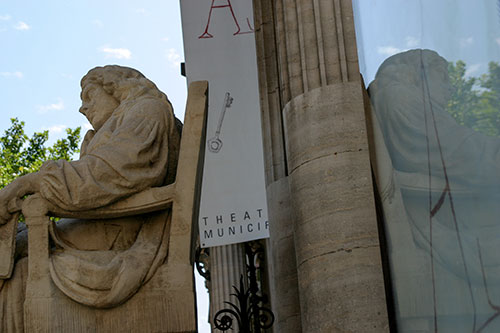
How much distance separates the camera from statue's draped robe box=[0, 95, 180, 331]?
5766 mm

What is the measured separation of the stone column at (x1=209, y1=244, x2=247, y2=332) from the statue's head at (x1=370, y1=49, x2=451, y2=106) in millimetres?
5110

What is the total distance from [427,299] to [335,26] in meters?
2.33

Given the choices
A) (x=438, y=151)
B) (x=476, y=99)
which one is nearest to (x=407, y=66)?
(x=438, y=151)

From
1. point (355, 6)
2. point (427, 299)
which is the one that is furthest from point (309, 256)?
point (355, 6)

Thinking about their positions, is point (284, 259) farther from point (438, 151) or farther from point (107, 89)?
point (438, 151)

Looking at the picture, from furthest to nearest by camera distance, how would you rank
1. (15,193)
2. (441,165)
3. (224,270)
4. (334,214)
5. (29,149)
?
(29,149), (224,270), (334,214), (15,193), (441,165)

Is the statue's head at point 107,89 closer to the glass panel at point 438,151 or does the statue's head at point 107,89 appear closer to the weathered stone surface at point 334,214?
the weathered stone surface at point 334,214

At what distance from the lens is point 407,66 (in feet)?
20.8

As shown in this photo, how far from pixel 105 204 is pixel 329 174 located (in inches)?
64.4

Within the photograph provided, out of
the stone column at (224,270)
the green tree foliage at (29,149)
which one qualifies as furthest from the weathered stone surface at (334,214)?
the green tree foliage at (29,149)

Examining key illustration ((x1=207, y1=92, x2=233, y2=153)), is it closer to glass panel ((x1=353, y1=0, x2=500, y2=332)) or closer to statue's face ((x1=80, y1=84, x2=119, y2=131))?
glass panel ((x1=353, y1=0, x2=500, y2=332))

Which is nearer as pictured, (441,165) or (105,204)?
(441,165)

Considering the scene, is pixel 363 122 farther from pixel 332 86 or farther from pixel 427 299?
pixel 427 299

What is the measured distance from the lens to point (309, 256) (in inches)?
260
